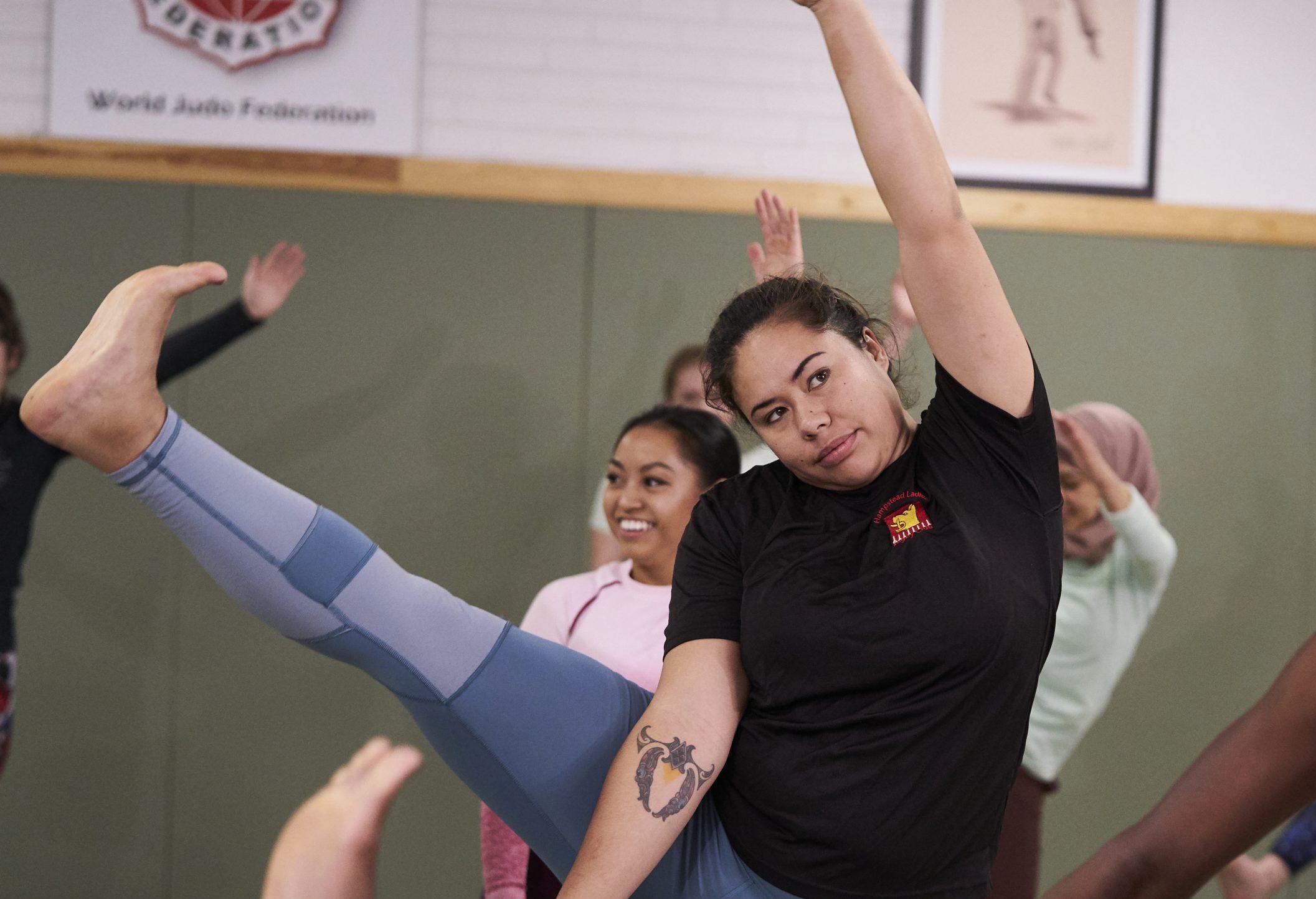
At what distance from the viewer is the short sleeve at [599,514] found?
9.55 feet

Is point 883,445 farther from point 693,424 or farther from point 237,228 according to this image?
point 237,228

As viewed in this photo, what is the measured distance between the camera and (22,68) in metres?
3.23

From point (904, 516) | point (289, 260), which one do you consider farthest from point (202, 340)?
point (904, 516)

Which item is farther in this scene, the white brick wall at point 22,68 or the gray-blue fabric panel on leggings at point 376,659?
the white brick wall at point 22,68

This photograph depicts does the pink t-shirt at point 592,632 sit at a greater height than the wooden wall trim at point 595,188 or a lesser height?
lesser

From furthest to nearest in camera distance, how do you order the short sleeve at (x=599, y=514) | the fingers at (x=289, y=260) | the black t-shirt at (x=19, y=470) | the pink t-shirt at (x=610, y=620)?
1. the short sleeve at (x=599, y=514)
2. the fingers at (x=289, y=260)
3. the black t-shirt at (x=19, y=470)
4. the pink t-shirt at (x=610, y=620)

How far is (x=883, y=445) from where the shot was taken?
1.41 m

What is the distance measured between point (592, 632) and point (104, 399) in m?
0.91

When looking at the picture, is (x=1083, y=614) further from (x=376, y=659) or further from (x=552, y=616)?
(x=376, y=659)

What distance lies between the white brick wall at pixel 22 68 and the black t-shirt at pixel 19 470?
1068 millimetres

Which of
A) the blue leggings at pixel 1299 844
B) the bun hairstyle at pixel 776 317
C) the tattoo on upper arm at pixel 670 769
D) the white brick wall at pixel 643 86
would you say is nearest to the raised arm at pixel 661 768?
the tattoo on upper arm at pixel 670 769

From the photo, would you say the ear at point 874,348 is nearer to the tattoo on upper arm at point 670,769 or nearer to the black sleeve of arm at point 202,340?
the tattoo on upper arm at point 670,769

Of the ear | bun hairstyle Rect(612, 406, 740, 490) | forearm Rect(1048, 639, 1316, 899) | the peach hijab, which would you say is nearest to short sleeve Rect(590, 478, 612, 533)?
bun hairstyle Rect(612, 406, 740, 490)

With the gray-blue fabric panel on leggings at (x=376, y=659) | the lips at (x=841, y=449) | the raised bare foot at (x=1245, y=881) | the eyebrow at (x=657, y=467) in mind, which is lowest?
the raised bare foot at (x=1245, y=881)
